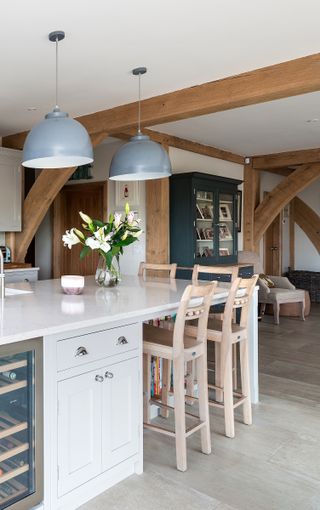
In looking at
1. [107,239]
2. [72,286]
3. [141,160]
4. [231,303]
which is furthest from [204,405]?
[141,160]

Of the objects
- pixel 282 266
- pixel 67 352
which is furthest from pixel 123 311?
pixel 282 266

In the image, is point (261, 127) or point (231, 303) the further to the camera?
point (261, 127)

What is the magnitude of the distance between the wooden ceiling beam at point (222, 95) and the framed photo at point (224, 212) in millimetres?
2326

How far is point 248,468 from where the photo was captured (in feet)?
8.17

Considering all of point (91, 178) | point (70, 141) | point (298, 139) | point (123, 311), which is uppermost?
point (298, 139)

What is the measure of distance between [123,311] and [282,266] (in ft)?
25.3

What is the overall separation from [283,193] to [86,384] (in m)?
6.07

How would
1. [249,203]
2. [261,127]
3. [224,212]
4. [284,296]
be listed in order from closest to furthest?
[261,127], [224,212], [284,296], [249,203]

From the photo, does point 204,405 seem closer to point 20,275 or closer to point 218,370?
point 218,370

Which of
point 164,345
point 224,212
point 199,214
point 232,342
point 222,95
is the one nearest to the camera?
point 164,345

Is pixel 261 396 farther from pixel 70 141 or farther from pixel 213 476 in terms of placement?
pixel 70 141

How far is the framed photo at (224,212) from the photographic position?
6340 millimetres

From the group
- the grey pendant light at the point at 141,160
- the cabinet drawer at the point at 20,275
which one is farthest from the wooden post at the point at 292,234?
the grey pendant light at the point at 141,160

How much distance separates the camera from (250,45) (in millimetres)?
2996
